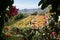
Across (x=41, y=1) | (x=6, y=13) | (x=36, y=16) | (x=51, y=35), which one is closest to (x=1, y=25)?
(x=6, y=13)

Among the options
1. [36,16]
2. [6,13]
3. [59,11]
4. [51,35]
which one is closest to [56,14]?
[59,11]

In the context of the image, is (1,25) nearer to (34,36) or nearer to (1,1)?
(1,1)

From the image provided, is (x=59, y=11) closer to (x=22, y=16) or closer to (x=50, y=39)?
(x=50, y=39)

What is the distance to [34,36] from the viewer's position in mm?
6891

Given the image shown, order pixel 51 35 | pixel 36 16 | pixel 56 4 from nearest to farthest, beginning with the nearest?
1. pixel 56 4
2. pixel 51 35
3. pixel 36 16

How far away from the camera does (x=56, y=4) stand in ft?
7.18

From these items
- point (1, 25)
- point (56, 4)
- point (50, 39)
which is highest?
point (56, 4)

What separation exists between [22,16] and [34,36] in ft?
42.5

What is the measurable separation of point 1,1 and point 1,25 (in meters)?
0.26

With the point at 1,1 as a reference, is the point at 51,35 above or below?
below

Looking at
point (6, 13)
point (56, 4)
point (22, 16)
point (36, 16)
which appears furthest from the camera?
point (22, 16)

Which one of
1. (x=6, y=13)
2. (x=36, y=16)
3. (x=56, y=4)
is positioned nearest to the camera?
(x=56, y=4)

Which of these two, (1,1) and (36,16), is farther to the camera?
(36,16)

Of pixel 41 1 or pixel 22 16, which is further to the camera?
pixel 22 16
